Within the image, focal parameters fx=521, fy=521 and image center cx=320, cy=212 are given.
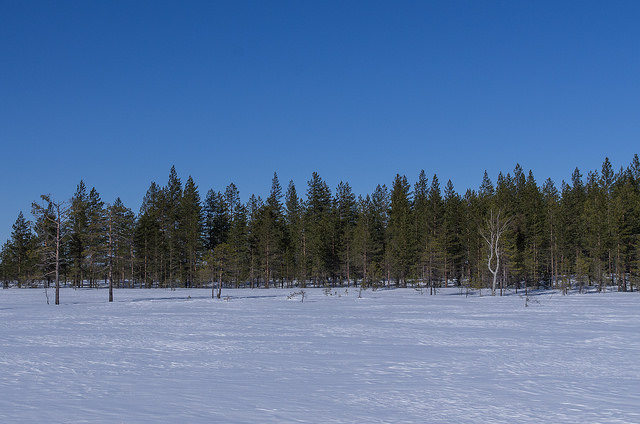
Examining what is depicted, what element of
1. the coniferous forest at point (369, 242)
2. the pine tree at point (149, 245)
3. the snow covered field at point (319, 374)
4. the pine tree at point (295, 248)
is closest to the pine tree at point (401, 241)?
the coniferous forest at point (369, 242)

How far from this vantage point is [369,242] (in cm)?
7469

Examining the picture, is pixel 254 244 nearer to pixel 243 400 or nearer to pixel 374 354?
pixel 374 354

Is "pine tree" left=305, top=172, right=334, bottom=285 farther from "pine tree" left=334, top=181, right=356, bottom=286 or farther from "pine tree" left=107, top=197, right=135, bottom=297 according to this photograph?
"pine tree" left=107, top=197, right=135, bottom=297

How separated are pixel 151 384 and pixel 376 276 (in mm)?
59272

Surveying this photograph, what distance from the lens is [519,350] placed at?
16359mm

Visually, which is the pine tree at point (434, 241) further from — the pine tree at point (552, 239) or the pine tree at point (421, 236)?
the pine tree at point (552, 239)

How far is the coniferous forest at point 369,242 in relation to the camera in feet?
214

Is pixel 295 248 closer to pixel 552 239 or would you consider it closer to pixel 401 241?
pixel 401 241

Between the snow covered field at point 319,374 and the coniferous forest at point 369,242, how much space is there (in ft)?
142

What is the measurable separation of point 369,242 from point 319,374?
206 ft

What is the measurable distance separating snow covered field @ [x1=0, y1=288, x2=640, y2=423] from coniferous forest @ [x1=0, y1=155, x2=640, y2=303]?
43.3 metres

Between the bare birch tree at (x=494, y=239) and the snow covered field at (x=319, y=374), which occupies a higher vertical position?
the bare birch tree at (x=494, y=239)

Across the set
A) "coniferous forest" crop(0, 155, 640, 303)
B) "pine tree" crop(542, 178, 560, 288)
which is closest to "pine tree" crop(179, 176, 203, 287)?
"coniferous forest" crop(0, 155, 640, 303)

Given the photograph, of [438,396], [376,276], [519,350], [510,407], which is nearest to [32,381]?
[438,396]
